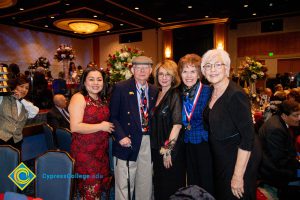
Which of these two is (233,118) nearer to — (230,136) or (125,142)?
(230,136)

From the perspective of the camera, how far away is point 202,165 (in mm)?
2260

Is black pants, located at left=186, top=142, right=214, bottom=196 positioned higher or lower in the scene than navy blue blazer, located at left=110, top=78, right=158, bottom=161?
lower

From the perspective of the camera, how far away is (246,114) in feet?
5.46

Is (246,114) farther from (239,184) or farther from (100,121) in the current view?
(100,121)

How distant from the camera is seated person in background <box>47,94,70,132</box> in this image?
14.2 feet

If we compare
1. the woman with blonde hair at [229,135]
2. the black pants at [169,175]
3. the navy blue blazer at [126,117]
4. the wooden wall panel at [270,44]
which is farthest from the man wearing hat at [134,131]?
the wooden wall panel at [270,44]

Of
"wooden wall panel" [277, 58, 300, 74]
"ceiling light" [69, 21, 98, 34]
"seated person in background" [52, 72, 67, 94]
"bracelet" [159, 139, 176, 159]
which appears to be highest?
"ceiling light" [69, 21, 98, 34]

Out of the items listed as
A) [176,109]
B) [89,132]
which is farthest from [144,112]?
[89,132]

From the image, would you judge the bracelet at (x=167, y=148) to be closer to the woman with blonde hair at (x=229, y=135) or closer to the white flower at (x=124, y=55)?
the woman with blonde hair at (x=229, y=135)

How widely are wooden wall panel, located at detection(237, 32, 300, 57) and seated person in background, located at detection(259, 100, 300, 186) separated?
30.7 ft

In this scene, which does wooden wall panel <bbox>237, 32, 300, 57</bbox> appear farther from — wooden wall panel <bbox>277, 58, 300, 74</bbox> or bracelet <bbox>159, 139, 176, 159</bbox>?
bracelet <bbox>159, 139, 176, 159</bbox>

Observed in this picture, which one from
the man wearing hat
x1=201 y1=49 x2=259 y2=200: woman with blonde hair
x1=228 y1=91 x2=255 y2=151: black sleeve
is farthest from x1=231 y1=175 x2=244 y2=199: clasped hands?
the man wearing hat

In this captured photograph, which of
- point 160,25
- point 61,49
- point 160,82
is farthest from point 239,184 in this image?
point 160,25

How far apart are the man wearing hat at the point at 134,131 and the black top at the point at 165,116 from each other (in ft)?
0.33
